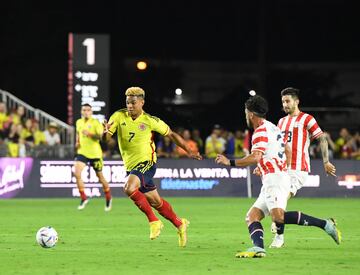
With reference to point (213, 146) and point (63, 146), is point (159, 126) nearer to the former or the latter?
point (63, 146)

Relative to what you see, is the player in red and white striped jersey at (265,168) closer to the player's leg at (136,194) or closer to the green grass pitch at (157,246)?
the green grass pitch at (157,246)

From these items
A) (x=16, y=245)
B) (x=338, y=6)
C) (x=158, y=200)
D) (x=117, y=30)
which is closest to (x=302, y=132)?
(x=158, y=200)

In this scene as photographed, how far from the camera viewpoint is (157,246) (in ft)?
47.9

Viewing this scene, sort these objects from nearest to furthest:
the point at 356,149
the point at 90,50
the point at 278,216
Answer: the point at 278,216
the point at 90,50
the point at 356,149

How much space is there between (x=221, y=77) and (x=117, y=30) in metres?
12.3

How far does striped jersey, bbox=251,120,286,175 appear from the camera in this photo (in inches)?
496

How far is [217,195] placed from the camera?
2941 cm

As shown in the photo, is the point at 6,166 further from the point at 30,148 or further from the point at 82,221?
the point at 82,221

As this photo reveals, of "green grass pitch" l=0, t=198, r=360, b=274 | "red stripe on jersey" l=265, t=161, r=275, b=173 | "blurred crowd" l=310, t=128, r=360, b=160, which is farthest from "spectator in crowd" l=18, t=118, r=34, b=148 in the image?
"red stripe on jersey" l=265, t=161, r=275, b=173

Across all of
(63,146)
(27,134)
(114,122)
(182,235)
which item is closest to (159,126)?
(114,122)

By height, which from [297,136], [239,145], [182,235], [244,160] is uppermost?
[239,145]

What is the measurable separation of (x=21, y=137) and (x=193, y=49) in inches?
1370

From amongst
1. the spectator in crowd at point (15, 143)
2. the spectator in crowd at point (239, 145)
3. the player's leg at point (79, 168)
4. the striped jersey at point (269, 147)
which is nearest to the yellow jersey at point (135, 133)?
the striped jersey at point (269, 147)

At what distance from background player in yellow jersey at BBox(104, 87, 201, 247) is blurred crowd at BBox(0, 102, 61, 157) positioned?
1381 centimetres
